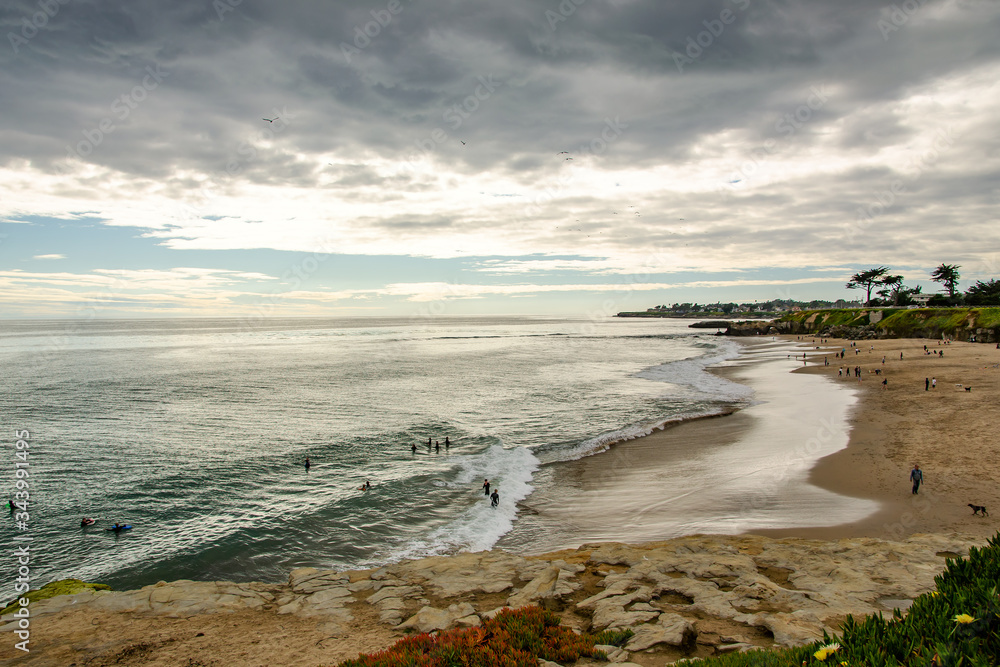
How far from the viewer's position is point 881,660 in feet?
17.0

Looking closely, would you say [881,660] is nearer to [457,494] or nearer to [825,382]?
[457,494]

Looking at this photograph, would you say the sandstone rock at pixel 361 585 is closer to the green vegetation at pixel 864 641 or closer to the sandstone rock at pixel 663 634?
the green vegetation at pixel 864 641

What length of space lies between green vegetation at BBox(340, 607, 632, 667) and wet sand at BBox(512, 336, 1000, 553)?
979cm

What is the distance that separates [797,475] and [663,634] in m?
20.7

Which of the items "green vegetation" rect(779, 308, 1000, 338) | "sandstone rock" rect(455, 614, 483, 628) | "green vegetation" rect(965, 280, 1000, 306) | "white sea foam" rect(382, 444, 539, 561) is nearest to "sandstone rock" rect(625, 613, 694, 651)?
"sandstone rock" rect(455, 614, 483, 628)

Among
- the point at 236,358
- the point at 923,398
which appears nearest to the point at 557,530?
the point at 923,398

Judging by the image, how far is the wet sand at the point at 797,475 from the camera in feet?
63.6

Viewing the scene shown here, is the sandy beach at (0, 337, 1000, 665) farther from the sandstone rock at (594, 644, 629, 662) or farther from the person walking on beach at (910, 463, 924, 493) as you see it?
the person walking on beach at (910, 463, 924, 493)

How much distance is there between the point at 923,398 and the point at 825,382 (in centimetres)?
1367

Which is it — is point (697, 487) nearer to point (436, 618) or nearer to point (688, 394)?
point (436, 618)

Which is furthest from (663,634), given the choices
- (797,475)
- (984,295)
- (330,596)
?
(984,295)

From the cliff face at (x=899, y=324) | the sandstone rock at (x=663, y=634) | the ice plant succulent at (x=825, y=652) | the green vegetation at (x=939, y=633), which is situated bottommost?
the sandstone rock at (x=663, y=634)

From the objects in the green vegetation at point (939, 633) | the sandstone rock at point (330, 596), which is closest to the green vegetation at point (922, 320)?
the green vegetation at point (939, 633)

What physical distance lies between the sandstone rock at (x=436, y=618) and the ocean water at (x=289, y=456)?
8503 mm
